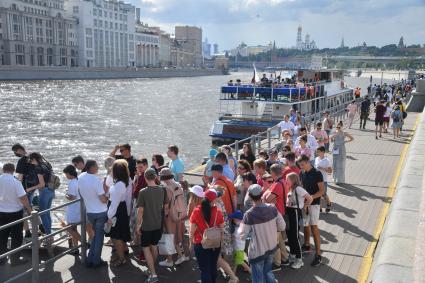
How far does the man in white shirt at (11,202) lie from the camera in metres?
7.30

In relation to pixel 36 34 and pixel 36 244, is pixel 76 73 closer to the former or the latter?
pixel 36 34

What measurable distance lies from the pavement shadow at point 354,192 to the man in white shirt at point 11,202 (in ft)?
26.5

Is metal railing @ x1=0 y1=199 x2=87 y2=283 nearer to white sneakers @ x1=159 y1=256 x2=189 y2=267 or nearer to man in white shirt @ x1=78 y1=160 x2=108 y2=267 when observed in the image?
man in white shirt @ x1=78 y1=160 x2=108 y2=267

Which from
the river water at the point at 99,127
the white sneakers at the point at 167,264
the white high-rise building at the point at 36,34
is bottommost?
the river water at the point at 99,127

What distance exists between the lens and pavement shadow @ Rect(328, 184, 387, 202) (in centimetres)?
1197

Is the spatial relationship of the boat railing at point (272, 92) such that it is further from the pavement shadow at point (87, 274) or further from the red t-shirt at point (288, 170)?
the pavement shadow at point (87, 274)

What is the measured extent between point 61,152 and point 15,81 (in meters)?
82.5

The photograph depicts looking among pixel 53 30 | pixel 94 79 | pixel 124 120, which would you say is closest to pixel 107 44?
pixel 53 30

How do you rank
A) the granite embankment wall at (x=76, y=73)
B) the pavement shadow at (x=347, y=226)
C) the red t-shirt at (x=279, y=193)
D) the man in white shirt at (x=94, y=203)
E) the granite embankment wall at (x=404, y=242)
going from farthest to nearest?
the granite embankment wall at (x=76, y=73) < the pavement shadow at (x=347, y=226) < the man in white shirt at (x=94, y=203) < the red t-shirt at (x=279, y=193) < the granite embankment wall at (x=404, y=242)

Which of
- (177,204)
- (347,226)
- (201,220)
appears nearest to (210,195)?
(201,220)

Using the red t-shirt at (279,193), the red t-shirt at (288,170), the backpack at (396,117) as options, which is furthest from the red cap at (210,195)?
the backpack at (396,117)

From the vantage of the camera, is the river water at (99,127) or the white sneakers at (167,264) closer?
the white sneakers at (167,264)

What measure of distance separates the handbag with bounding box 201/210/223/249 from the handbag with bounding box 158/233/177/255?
1.43m

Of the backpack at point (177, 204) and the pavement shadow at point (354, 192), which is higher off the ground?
the backpack at point (177, 204)
